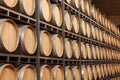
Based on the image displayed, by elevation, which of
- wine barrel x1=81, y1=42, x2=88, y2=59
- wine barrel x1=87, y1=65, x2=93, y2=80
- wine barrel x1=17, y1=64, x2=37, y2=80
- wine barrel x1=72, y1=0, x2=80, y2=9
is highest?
wine barrel x1=72, y1=0, x2=80, y2=9

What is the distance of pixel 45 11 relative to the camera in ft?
18.2

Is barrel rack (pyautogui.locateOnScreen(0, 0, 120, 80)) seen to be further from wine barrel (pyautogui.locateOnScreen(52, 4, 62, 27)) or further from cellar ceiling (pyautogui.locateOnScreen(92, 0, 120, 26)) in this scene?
cellar ceiling (pyautogui.locateOnScreen(92, 0, 120, 26))

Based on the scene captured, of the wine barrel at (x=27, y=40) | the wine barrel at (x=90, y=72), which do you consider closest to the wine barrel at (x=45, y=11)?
the wine barrel at (x=27, y=40)

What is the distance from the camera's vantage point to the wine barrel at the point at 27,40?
4547mm

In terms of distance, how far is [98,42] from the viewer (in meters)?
10.0

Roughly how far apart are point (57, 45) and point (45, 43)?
63cm

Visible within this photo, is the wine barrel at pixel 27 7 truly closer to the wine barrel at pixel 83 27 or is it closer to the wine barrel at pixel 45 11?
the wine barrel at pixel 45 11

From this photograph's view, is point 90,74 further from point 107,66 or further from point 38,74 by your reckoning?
point 38,74

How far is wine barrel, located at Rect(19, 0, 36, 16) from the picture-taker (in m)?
4.60

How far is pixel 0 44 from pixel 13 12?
673 mm

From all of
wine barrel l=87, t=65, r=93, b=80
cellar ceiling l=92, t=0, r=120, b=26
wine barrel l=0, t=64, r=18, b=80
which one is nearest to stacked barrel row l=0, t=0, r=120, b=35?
wine barrel l=0, t=64, r=18, b=80

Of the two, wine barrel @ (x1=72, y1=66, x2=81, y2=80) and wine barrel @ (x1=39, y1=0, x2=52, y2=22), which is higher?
wine barrel @ (x1=39, y1=0, x2=52, y2=22)

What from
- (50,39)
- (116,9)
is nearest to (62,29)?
(50,39)

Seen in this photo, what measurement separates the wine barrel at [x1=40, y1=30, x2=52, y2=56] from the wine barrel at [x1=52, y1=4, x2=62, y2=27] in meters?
0.55
